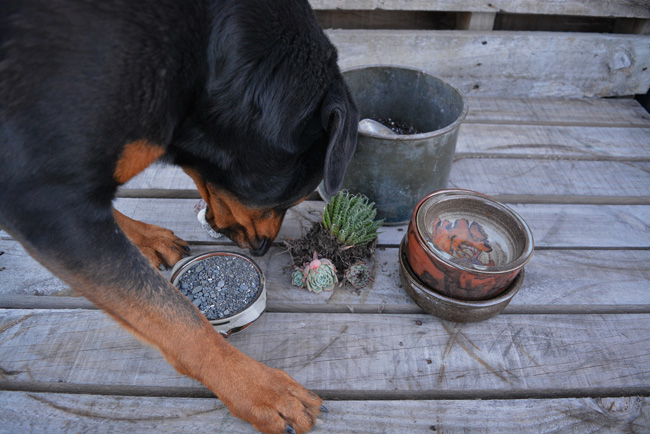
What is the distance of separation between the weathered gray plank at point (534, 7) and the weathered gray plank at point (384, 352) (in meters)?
2.04

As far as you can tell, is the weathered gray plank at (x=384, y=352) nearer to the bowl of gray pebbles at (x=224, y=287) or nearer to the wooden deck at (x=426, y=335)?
the wooden deck at (x=426, y=335)

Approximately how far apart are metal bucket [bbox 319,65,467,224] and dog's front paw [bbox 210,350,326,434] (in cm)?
99

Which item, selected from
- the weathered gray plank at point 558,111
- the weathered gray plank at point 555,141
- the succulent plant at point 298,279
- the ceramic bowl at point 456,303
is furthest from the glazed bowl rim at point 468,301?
the weathered gray plank at point 558,111

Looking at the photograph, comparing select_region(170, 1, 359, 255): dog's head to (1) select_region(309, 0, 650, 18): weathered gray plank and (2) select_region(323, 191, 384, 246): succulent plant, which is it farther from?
(1) select_region(309, 0, 650, 18): weathered gray plank

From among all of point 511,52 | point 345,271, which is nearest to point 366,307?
point 345,271

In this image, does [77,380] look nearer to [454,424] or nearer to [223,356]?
[223,356]

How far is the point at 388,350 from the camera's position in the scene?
1649 millimetres

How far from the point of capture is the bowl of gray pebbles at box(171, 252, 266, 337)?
1.58 m

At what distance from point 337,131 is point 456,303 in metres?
0.77

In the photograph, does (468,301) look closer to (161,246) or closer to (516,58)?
(161,246)

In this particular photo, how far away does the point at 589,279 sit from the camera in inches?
75.8

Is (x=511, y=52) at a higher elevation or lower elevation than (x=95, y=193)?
lower

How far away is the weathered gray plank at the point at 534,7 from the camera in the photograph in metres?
2.85

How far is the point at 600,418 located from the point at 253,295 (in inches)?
48.5
